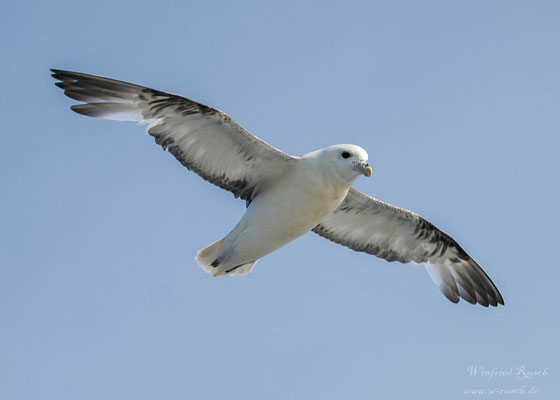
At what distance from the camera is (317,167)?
A: 36.4ft

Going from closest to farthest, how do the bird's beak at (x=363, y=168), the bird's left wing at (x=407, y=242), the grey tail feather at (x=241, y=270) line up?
the bird's beak at (x=363, y=168) < the grey tail feather at (x=241, y=270) < the bird's left wing at (x=407, y=242)

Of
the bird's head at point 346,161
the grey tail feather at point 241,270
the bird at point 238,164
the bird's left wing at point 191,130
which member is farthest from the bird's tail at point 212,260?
the bird's head at point 346,161

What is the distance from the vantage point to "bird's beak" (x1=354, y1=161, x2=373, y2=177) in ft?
35.2

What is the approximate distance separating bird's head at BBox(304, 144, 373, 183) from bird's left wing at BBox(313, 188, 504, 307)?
1564mm

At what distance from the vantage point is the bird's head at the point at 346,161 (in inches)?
428

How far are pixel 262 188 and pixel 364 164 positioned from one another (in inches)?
62.4

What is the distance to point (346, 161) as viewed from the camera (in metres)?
10.9

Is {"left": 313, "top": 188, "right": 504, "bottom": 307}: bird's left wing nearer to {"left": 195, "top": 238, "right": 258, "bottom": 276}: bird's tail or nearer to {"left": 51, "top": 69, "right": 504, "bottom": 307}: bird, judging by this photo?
{"left": 51, "top": 69, "right": 504, "bottom": 307}: bird

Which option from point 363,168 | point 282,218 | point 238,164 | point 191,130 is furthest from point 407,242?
point 191,130

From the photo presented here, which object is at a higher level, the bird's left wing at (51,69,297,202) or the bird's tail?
the bird's left wing at (51,69,297,202)

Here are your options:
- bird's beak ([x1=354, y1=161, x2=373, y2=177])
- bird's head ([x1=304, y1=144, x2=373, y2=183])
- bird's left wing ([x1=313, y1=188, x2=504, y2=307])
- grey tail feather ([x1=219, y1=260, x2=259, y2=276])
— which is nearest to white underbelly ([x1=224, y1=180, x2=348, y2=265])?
bird's head ([x1=304, y1=144, x2=373, y2=183])

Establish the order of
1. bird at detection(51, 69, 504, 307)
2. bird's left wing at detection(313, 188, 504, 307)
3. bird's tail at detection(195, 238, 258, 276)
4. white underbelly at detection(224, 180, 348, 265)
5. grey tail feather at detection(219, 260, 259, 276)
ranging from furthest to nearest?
bird's left wing at detection(313, 188, 504, 307), grey tail feather at detection(219, 260, 259, 276), bird's tail at detection(195, 238, 258, 276), white underbelly at detection(224, 180, 348, 265), bird at detection(51, 69, 504, 307)

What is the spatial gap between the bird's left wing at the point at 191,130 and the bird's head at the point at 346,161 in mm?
630

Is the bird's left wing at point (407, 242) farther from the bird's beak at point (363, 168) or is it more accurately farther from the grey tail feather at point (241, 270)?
the bird's beak at point (363, 168)
